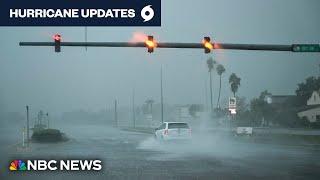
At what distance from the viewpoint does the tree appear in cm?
10006

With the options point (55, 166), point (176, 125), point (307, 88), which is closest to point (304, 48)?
point (176, 125)

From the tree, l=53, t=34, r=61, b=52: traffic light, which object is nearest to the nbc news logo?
l=53, t=34, r=61, b=52: traffic light

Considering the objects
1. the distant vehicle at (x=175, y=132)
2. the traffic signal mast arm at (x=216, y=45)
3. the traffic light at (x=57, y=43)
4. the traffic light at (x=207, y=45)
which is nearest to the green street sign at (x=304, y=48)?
the traffic signal mast arm at (x=216, y=45)

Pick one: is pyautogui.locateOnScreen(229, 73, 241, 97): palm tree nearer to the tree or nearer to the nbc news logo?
the tree

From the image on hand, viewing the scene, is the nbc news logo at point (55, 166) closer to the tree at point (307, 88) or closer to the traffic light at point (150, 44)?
the traffic light at point (150, 44)

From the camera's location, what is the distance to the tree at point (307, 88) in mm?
100062

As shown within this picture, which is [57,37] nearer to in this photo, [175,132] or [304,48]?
[304,48]

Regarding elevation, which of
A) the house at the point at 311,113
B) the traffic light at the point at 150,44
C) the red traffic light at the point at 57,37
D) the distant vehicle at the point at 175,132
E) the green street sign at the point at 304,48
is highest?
the red traffic light at the point at 57,37

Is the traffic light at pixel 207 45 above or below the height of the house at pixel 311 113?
above

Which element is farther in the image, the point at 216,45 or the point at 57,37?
the point at 216,45

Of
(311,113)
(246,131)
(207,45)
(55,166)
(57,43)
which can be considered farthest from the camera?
(311,113)

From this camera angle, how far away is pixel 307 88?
101375 mm

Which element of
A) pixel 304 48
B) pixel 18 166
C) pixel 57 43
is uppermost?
pixel 57 43

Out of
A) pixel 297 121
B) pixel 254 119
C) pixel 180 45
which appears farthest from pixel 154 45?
pixel 254 119
